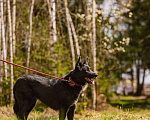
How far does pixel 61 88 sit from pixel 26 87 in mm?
656

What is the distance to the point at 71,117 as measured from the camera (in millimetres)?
4199

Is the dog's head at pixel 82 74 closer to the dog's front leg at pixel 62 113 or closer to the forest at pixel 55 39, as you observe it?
the dog's front leg at pixel 62 113

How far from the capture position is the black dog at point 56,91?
158 inches

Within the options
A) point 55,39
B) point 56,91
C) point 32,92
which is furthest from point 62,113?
point 55,39

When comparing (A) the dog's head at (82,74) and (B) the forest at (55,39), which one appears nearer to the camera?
(A) the dog's head at (82,74)

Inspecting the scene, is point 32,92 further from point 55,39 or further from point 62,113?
point 55,39

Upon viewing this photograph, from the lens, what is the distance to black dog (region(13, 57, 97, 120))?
4023mm

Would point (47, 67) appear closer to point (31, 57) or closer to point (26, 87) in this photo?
point (31, 57)

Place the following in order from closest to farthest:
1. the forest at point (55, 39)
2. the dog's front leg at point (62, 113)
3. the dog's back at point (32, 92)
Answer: the dog's front leg at point (62, 113) < the dog's back at point (32, 92) < the forest at point (55, 39)

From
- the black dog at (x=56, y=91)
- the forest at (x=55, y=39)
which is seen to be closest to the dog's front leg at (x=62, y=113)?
the black dog at (x=56, y=91)

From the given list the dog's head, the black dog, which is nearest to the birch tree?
the black dog

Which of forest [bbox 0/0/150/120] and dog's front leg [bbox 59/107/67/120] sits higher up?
forest [bbox 0/0/150/120]

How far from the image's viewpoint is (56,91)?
412 cm

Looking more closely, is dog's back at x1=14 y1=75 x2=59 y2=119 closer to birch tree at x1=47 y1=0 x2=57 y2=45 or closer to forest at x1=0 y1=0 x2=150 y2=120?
forest at x1=0 y1=0 x2=150 y2=120
